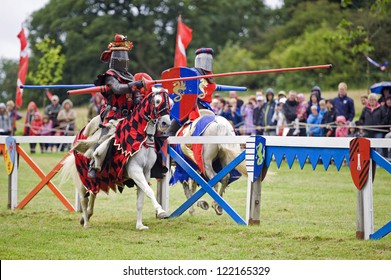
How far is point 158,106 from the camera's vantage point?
10711 millimetres

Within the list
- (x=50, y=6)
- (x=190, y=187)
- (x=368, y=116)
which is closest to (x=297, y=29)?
(x=50, y=6)

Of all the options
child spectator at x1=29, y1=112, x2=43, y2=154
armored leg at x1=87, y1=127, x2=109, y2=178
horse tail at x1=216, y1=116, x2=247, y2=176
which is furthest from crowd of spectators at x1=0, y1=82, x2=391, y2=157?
armored leg at x1=87, y1=127, x2=109, y2=178

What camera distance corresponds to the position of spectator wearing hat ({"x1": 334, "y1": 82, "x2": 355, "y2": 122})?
21016 millimetres

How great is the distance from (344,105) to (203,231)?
35.9ft

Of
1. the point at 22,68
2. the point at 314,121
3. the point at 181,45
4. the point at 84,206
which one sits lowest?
the point at 84,206

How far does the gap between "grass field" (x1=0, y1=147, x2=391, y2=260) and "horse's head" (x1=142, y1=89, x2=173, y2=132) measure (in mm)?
1437

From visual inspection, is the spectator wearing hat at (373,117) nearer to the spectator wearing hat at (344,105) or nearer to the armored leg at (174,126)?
the spectator wearing hat at (344,105)

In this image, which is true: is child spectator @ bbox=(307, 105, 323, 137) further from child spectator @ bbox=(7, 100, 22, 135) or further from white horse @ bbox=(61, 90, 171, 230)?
white horse @ bbox=(61, 90, 171, 230)

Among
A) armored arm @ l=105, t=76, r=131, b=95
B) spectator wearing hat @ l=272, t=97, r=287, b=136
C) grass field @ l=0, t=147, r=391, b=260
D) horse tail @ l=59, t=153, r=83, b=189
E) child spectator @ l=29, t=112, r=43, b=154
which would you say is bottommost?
grass field @ l=0, t=147, r=391, b=260

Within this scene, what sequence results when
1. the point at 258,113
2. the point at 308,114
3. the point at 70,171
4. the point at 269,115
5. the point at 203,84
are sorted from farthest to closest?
1. the point at 258,113
2. the point at 269,115
3. the point at 308,114
4. the point at 203,84
5. the point at 70,171

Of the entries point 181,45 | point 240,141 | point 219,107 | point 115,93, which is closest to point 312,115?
point 219,107

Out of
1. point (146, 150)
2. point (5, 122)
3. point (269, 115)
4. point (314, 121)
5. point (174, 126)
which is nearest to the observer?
point (146, 150)

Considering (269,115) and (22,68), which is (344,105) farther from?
(22,68)

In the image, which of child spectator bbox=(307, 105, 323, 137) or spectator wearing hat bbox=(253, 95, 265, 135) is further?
spectator wearing hat bbox=(253, 95, 265, 135)
